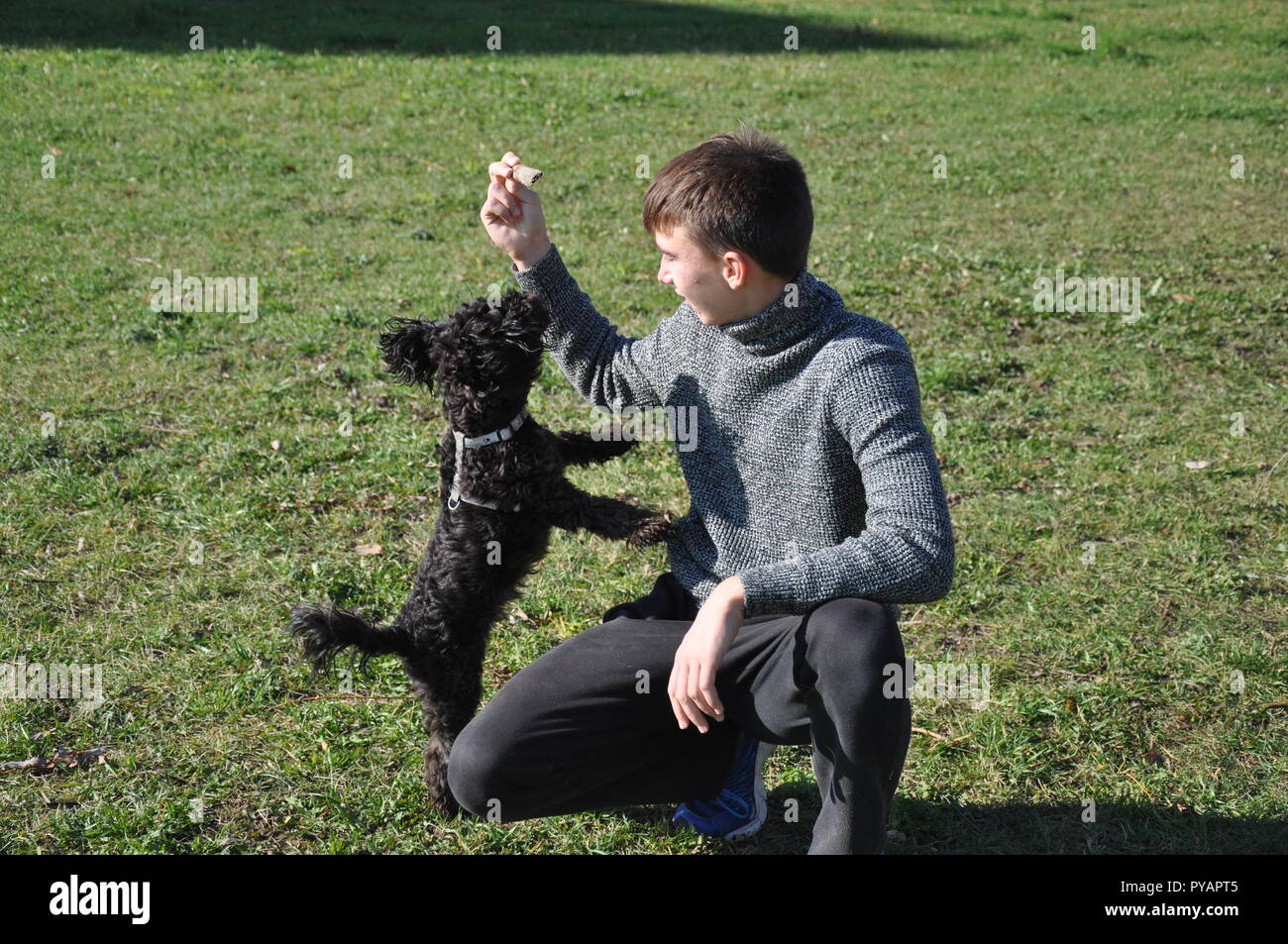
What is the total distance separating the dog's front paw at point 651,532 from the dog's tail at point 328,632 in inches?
34.5

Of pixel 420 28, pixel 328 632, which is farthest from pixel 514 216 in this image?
pixel 420 28

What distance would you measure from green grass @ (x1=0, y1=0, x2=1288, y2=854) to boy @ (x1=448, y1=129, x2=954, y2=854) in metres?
0.65

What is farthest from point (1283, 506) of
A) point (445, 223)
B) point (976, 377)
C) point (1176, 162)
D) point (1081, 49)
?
point (1081, 49)

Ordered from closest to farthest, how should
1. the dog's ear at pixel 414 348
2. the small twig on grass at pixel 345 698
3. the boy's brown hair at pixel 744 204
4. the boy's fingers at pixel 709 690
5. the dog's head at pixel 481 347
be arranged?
the boy's fingers at pixel 709 690 < the boy's brown hair at pixel 744 204 < the dog's head at pixel 481 347 < the dog's ear at pixel 414 348 < the small twig on grass at pixel 345 698

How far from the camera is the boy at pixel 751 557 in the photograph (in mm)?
2637

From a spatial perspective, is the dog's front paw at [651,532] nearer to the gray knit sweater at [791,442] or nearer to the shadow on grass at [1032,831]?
the gray knit sweater at [791,442]

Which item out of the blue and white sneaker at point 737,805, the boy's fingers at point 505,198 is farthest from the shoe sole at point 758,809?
Result: the boy's fingers at point 505,198

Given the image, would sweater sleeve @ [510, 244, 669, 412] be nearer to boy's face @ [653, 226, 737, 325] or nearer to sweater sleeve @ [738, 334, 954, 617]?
boy's face @ [653, 226, 737, 325]

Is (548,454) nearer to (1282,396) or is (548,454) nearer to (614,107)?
(1282,396)

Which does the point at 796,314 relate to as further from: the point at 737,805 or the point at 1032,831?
the point at 1032,831

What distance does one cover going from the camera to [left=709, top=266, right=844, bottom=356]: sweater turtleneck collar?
293 centimetres

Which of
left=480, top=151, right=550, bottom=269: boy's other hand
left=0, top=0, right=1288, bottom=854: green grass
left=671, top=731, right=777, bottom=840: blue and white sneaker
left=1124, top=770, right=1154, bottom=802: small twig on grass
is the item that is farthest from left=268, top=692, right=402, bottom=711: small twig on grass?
left=1124, top=770, right=1154, bottom=802: small twig on grass

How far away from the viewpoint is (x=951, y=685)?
4113mm

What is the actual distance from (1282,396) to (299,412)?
6045 mm
